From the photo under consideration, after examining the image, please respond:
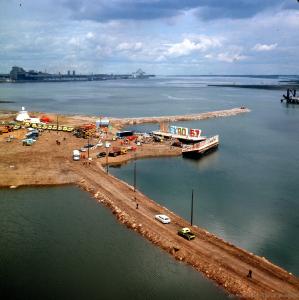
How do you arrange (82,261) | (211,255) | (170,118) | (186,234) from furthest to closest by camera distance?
1. (170,118)
2. (186,234)
3. (82,261)
4. (211,255)

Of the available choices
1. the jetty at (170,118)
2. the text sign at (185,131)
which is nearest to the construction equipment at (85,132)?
the text sign at (185,131)

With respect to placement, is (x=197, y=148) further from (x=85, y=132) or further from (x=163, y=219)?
(x=163, y=219)

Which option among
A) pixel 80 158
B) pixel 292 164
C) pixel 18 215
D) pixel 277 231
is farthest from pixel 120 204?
pixel 292 164

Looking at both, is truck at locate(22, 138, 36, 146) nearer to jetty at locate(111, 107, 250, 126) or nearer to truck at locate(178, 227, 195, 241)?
jetty at locate(111, 107, 250, 126)

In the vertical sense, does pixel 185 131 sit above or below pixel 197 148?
above

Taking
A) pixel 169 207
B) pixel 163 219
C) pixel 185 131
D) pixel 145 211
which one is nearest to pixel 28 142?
pixel 185 131

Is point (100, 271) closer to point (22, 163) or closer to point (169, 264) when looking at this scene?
point (169, 264)
